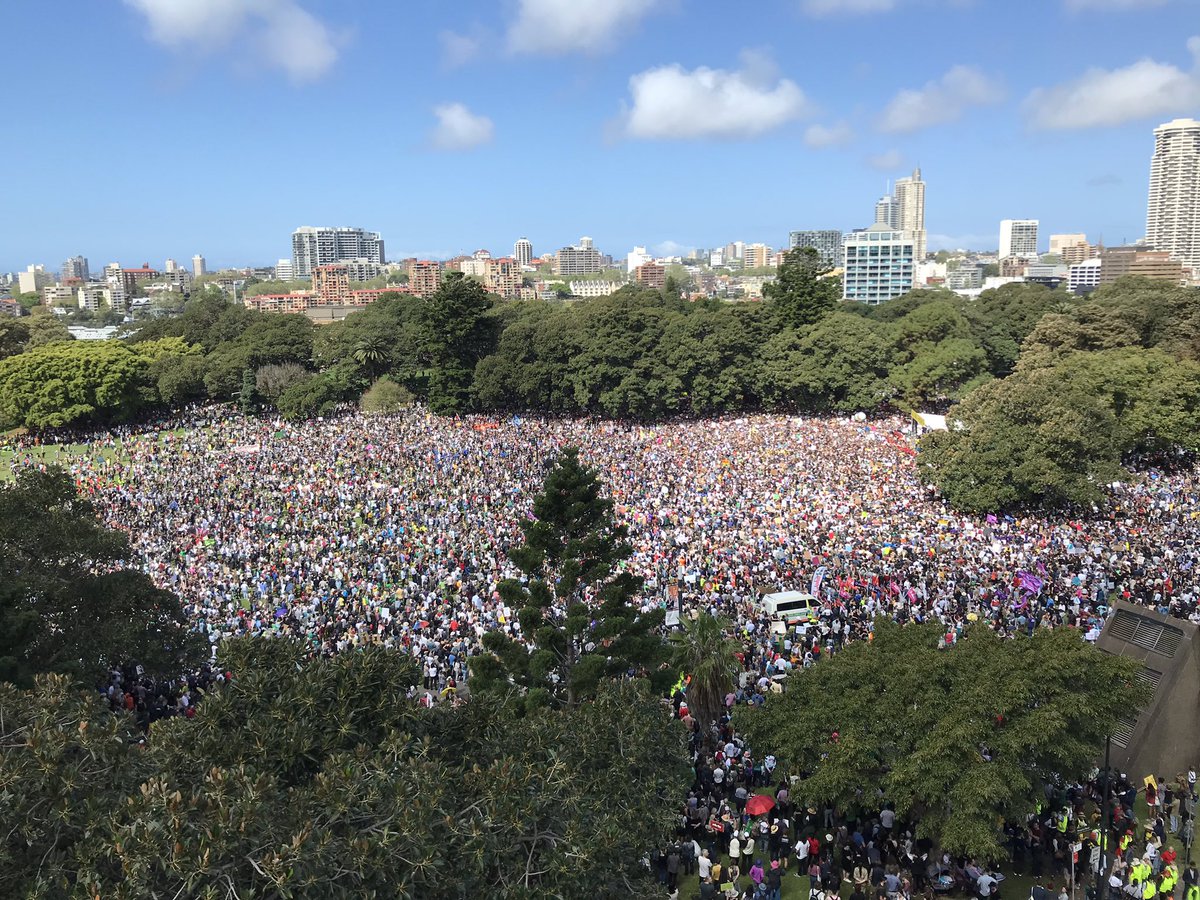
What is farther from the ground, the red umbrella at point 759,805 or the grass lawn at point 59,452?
the grass lawn at point 59,452

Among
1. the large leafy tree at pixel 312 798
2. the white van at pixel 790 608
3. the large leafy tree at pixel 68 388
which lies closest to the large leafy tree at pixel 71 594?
the large leafy tree at pixel 312 798

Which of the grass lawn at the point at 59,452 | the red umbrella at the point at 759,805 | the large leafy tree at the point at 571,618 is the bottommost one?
the red umbrella at the point at 759,805

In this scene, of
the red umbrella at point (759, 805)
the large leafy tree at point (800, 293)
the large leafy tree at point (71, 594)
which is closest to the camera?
the red umbrella at point (759, 805)

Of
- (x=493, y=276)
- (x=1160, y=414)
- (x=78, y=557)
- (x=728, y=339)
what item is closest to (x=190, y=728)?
(x=78, y=557)

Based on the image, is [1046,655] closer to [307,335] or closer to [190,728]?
[190,728]

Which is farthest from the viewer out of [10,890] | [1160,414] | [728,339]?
[728,339]

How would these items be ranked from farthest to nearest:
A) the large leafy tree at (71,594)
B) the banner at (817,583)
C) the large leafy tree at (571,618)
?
1. the banner at (817,583)
2. the large leafy tree at (71,594)
3. the large leafy tree at (571,618)

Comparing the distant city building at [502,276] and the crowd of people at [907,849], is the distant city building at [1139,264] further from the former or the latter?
the crowd of people at [907,849]
